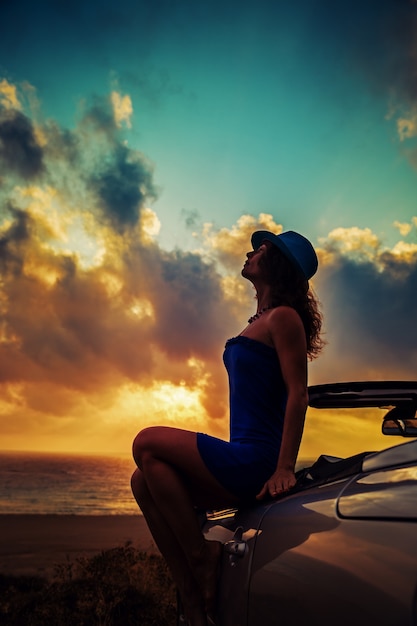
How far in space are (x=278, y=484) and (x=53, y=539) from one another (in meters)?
14.7

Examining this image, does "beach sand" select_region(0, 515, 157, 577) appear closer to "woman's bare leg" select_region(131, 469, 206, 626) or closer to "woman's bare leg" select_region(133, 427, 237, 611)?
"woman's bare leg" select_region(131, 469, 206, 626)

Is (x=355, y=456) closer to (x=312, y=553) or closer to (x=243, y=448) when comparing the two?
(x=312, y=553)

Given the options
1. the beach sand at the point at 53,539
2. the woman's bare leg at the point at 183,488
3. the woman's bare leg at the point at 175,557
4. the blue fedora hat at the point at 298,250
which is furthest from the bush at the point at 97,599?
the blue fedora hat at the point at 298,250

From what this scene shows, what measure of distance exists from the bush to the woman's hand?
3688mm

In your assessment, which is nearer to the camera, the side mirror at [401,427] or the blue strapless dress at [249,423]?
the side mirror at [401,427]

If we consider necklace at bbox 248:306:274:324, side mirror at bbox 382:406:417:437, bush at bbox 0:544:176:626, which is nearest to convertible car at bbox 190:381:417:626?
side mirror at bbox 382:406:417:437

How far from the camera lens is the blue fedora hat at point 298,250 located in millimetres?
2703

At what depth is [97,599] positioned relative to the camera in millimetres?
5273

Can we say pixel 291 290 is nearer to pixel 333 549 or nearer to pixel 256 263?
pixel 256 263

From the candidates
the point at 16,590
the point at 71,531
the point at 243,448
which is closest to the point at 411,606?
the point at 243,448

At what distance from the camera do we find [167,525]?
2229 mm

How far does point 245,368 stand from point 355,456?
79 cm

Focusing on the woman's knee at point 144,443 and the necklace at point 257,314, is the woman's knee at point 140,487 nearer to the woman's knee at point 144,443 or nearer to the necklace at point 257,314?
the woman's knee at point 144,443

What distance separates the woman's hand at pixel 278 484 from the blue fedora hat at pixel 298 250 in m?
1.05
